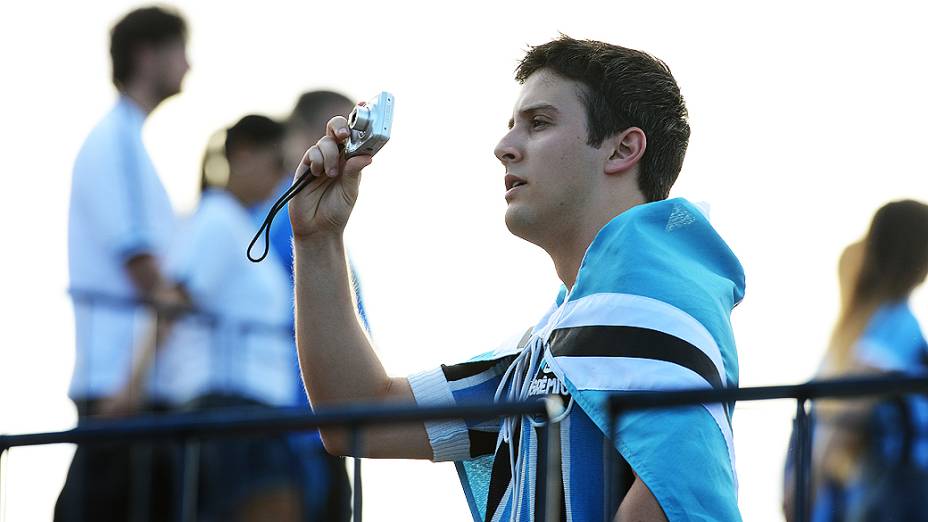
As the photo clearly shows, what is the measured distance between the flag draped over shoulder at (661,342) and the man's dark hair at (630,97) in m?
0.33

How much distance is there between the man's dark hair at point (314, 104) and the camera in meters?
4.89

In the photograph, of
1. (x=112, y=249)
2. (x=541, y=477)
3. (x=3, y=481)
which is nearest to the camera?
(x=3, y=481)

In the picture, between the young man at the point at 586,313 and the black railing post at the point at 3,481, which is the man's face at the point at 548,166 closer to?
the young man at the point at 586,313

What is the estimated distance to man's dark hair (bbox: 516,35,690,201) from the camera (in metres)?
3.39

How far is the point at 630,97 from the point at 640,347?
0.77 m

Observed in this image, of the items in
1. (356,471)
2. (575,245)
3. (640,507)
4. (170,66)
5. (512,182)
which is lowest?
(640,507)

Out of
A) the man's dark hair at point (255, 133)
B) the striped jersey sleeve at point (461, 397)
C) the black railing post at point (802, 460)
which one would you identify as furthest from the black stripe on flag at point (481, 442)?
the man's dark hair at point (255, 133)

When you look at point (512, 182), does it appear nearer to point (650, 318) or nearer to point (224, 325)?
point (650, 318)

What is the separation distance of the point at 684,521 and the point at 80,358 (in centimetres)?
226

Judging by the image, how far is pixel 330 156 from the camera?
3.30 m

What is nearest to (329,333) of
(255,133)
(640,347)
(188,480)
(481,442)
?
(481,442)

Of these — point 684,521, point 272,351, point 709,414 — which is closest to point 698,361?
point 709,414

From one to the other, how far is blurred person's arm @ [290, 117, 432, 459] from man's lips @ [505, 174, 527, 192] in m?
0.31

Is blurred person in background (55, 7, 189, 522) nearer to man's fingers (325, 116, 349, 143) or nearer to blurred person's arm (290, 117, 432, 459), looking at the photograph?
blurred person's arm (290, 117, 432, 459)
